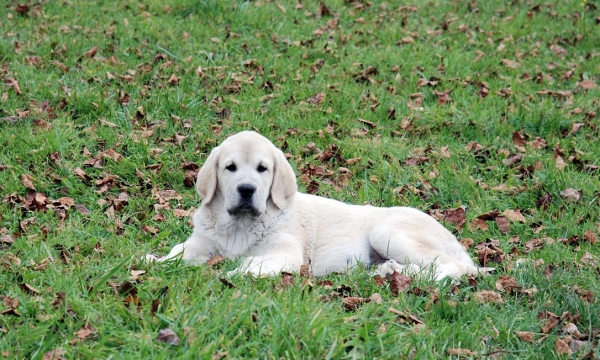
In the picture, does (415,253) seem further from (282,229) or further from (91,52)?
(91,52)

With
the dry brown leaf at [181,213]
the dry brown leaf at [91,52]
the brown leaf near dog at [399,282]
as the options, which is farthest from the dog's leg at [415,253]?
the dry brown leaf at [91,52]

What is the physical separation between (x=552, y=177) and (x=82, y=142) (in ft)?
15.9

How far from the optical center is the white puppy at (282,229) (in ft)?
18.9

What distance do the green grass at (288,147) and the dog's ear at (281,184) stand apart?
0.70 m

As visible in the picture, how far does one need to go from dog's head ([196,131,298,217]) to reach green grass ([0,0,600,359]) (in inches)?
19.5

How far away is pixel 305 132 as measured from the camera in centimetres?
857

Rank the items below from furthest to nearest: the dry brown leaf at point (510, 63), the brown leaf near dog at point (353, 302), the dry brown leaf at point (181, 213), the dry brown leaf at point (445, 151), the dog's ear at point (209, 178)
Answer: the dry brown leaf at point (510, 63) < the dry brown leaf at point (445, 151) < the dry brown leaf at point (181, 213) < the dog's ear at point (209, 178) < the brown leaf near dog at point (353, 302)

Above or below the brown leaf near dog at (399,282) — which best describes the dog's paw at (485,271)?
below

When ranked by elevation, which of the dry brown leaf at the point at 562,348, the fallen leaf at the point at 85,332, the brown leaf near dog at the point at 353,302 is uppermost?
the fallen leaf at the point at 85,332

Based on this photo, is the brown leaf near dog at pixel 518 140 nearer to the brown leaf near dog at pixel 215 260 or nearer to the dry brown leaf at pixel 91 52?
the brown leaf near dog at pixel 215 260

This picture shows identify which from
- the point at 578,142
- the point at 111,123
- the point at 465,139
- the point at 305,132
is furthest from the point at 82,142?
the point at 578,142

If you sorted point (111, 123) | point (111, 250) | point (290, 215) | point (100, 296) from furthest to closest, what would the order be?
1. point (111, 123)
2. point (290, 215)
3. point (111, 250)
4. point (100, 296)

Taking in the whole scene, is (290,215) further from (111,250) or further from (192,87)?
(192,87)

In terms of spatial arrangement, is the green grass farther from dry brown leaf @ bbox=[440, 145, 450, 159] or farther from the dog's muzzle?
the dog's muzzle
